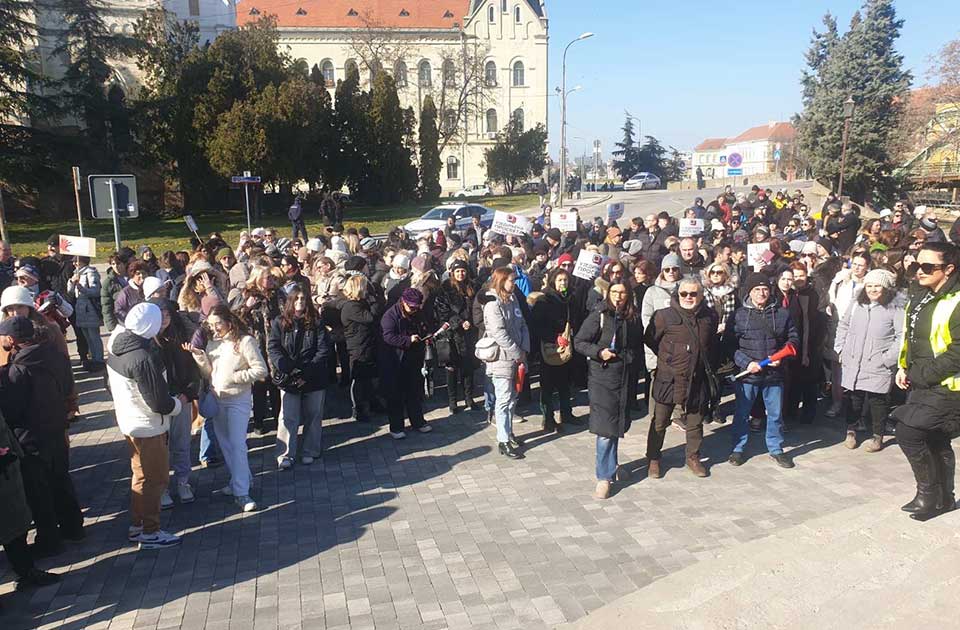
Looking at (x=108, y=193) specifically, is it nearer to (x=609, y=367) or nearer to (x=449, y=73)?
(x=609, y=367)

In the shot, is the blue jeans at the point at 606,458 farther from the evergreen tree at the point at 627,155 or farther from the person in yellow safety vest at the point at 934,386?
the evergreen tree at the point at 627,155

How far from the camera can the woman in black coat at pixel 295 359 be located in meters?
6.91

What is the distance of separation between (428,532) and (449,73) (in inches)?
2210

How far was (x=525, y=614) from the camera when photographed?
4.57 meters

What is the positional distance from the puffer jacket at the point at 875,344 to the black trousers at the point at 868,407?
142mm

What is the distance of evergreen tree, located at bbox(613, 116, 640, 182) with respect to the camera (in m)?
72.4

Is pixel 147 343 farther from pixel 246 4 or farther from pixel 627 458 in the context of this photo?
pixel 246 4

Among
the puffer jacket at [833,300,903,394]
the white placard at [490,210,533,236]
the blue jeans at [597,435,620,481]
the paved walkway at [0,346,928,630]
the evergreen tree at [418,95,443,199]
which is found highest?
the evergreen tree at [418,95,443,199]

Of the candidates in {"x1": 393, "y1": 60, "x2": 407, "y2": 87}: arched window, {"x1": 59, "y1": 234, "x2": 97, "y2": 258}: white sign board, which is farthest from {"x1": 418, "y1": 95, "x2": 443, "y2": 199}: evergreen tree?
{"x1": 59, "y1": 234, "x2": 97, "y2": 258}: white sign board

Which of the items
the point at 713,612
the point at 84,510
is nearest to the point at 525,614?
the point at 713,612

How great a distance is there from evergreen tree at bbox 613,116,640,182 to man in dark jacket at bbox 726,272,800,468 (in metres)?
68.0

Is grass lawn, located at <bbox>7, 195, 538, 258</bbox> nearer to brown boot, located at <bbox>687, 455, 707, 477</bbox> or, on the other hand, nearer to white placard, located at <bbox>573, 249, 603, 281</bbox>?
white placard, located at <bbox>573, 249, 603, 281</bbox>

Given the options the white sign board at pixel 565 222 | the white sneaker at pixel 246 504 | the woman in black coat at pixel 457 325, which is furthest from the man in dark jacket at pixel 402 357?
the white sign board at pixel 565 222

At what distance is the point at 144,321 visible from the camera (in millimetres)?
5227
